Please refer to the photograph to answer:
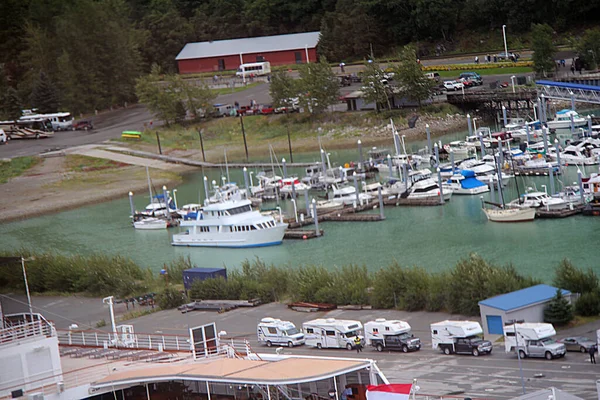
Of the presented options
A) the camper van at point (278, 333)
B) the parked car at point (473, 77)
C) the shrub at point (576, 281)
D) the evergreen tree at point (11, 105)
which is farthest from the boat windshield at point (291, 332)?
the evergreen tree at point (11, 105)

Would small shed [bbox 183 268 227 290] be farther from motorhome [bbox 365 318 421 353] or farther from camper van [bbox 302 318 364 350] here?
motorhome [bbox 365 318 421 353]

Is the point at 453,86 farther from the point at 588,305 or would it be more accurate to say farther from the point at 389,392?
the point at 389,392

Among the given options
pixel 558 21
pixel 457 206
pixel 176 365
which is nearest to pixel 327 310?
pixel 176 365

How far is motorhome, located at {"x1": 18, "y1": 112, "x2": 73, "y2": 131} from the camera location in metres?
82.5

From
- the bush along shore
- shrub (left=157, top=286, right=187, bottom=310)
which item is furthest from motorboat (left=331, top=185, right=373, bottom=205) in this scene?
shrub (left=157, top=286, right=187, bottom=310)

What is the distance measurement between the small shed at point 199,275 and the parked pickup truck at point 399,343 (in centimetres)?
1058

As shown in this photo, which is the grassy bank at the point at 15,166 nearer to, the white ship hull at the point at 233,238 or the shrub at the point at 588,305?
the white ship hull at the point at 233,238

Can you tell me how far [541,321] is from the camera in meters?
25.0

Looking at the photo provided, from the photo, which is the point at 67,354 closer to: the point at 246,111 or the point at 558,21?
the point at 246,111

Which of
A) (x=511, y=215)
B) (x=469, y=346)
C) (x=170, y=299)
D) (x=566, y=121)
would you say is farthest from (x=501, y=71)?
(x=469, y=346)

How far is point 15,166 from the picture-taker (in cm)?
6994

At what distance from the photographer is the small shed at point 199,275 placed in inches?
1371

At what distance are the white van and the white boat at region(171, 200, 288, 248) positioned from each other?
42.4 metres

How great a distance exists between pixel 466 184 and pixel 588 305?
Result: 24326 millimetres
